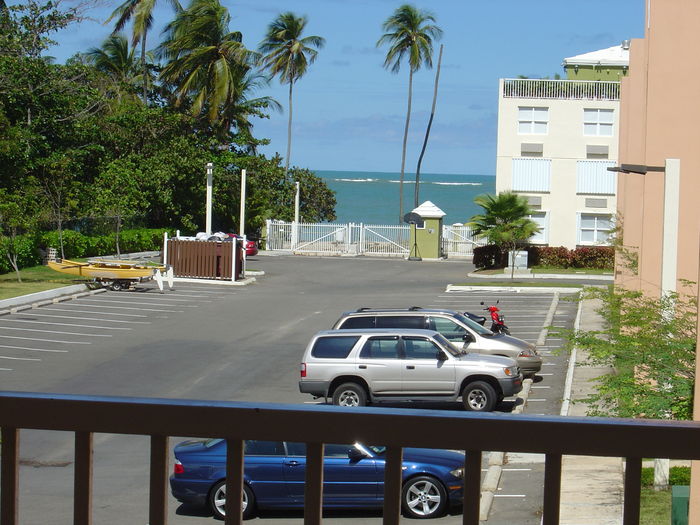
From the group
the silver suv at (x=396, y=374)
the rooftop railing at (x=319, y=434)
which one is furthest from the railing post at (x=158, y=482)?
the silver suv at (x=396, y=374)

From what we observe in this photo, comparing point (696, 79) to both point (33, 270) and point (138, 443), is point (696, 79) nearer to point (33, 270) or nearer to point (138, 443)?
point (138, 443)

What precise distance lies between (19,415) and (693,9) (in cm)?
1656

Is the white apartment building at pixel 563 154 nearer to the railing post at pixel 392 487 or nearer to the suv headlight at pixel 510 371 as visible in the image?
the suv headlight at pixel 510 371

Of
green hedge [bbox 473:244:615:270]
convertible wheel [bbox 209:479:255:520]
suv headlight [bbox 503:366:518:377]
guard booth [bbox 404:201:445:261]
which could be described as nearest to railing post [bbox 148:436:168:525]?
convertible wheel [bbox 209:479:255:520]

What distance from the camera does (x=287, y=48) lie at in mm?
68000

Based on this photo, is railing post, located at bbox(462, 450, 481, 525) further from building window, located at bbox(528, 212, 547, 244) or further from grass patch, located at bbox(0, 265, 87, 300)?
building window, located at bbox(528, 212, 547, 244)

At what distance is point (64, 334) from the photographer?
2750 centimetres

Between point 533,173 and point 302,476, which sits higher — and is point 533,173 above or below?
above

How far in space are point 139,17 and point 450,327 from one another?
130 feet

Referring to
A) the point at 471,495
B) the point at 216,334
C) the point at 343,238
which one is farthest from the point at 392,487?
the point at 343,238

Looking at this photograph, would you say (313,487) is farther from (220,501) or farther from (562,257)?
(562,257)

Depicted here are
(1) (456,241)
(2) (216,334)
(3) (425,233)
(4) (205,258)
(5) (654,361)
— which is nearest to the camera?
(5) (654,361)

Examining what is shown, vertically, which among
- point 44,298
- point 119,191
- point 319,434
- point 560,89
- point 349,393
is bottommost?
point 349,393

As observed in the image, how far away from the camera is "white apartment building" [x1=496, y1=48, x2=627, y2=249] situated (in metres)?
51.4
